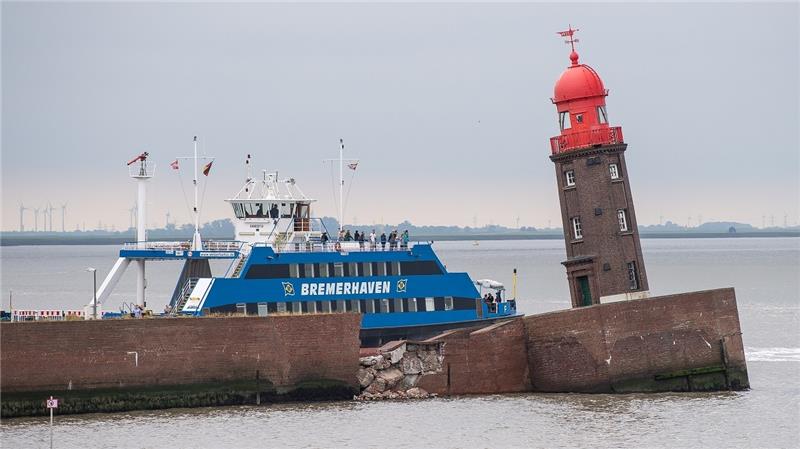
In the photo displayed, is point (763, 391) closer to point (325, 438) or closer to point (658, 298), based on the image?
point (658, 298)

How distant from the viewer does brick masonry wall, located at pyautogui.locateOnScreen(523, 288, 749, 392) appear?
1709 inches

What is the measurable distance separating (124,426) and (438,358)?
36.4 ft

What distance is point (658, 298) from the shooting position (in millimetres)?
43938

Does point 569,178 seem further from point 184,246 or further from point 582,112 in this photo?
point 184,246

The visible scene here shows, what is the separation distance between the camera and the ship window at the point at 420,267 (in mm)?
50500

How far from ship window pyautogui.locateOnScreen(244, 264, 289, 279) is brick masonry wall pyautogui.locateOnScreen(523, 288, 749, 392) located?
32.6 ft

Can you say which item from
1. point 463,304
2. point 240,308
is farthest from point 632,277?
point 240,308

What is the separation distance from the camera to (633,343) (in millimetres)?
43781

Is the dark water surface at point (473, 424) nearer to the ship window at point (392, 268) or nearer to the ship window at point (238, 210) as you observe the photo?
the ship window at point (392, 268)

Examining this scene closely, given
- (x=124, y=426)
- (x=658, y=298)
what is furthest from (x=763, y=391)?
(x=124, y=426)

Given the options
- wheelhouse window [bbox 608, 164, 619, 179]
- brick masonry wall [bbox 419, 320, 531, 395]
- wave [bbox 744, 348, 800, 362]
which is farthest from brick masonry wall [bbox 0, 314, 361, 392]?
wave [bbox 744, 348, 800, 362]

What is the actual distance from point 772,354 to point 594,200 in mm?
14771

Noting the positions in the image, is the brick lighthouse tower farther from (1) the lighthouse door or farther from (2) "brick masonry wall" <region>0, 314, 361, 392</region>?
(2) "brick masonry wall" <region>0, 314, 361, 392</region>

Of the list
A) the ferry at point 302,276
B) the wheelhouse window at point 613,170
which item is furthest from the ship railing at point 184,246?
the wheelhouse window at point 613,170
